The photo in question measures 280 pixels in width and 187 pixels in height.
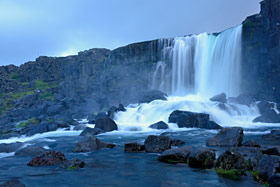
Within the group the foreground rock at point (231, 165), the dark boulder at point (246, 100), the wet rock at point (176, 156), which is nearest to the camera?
the foreground rock at point (231, 165)

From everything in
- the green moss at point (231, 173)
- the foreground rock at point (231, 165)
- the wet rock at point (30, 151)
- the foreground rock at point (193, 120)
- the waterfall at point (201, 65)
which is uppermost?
the waterfall at point (201, 65)

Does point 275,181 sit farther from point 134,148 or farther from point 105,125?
point 105,125

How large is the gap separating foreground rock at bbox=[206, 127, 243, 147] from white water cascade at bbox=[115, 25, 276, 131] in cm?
2031

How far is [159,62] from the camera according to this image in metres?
78.9

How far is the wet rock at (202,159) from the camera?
33.6ft

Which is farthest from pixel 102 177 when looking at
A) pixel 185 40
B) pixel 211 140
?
pixel 185 40

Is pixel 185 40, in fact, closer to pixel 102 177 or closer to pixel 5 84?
pixel 102 177

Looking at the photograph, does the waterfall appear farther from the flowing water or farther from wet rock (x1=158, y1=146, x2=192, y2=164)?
wet rock (x1=158, y1=146, x2=192, y2=164)

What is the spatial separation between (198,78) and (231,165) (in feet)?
196

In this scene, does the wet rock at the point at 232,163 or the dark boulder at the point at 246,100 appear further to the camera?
the dark boulder at the point at 246,100

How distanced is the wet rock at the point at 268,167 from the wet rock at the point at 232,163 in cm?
68

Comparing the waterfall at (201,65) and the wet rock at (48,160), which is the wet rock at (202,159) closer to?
the wet rock at (48,160)

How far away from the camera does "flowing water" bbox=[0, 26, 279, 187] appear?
918 cm

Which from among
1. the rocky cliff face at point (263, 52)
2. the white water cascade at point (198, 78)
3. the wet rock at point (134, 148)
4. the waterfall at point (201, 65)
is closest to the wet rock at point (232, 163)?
the wet rock at point (134, 148)
